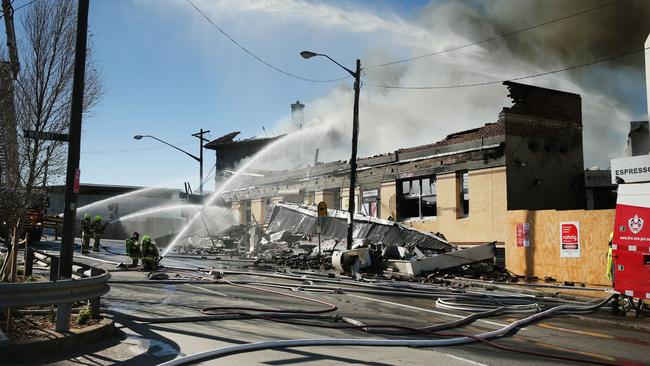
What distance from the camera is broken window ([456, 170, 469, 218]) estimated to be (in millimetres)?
21598

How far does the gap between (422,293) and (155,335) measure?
23.9ft

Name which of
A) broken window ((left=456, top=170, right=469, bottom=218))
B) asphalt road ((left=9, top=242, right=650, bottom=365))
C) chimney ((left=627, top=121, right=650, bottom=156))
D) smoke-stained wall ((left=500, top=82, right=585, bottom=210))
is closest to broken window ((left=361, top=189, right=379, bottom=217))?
broken window ((left=456, top=170, right=469, bottom=218))

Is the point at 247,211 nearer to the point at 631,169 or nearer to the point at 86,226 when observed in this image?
the point at 86,226

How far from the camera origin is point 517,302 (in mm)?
10578

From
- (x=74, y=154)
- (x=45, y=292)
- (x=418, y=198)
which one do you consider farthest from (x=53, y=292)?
(x=418, y=198)

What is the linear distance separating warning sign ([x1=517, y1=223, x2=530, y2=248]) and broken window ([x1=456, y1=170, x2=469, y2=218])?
381 cm

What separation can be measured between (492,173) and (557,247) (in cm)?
464

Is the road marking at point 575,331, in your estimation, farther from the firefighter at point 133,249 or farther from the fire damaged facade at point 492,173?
the firefighter at point 133,249

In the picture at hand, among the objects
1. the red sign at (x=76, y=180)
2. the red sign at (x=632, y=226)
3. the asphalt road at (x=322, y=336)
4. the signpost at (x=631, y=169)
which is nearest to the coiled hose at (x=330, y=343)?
the asphalt road at (x=322, y=336)

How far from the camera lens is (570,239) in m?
16.1

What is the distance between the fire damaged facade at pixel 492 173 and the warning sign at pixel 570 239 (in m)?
2.63

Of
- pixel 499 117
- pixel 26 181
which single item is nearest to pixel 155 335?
pixel 26 181

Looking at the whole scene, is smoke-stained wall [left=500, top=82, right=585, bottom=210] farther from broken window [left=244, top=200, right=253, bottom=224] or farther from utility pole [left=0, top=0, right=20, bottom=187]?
broken window [left=244, top=200, right=253, bottom=224]

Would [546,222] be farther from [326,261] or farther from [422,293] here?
[326,261]
